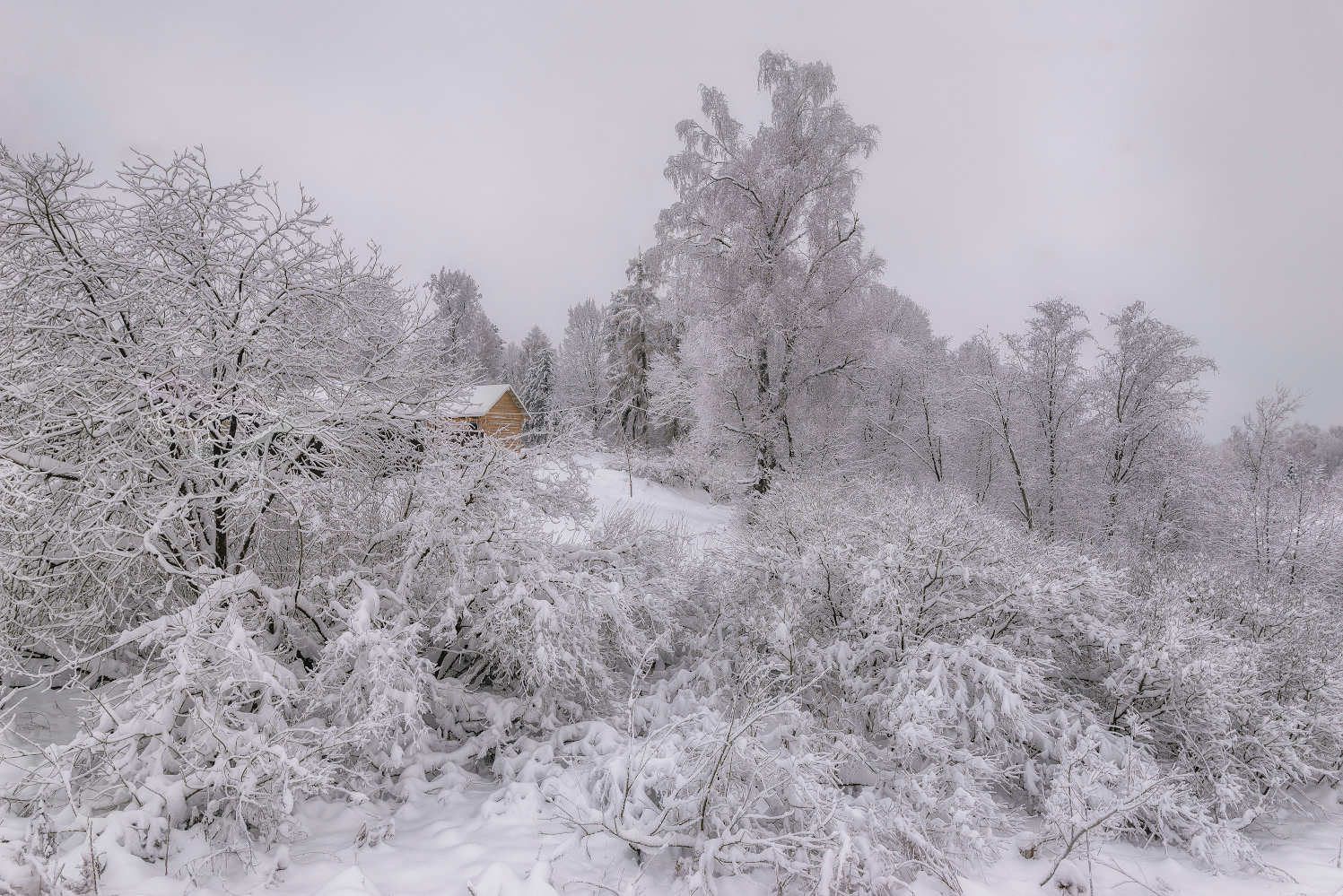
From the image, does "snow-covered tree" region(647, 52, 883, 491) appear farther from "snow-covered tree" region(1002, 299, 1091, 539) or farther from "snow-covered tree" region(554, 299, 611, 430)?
"snow-covered tree" region(554, 299, 611, 430)

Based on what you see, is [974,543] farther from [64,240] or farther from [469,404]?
[64,240]

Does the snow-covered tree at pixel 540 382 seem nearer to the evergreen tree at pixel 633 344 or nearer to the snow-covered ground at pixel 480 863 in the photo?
the evergreen tree at pixel 633 344

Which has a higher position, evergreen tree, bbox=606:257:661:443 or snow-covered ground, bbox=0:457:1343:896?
evergreen tree, bbox=606:257:661:443

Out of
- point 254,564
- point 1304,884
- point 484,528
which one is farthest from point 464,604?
point 1304,884

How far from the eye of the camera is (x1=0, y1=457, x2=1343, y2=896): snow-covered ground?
3.13m

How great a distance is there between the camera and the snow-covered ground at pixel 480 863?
10.3 ft

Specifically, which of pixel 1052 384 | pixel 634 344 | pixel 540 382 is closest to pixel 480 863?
pixel 1052 384

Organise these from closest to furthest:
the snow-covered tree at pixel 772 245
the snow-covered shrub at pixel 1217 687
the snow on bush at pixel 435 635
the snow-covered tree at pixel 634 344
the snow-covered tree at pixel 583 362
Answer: the snow on bush at pixel 435 635 < the snow-covered shrub at pixel 1217 687 < the snow-covered tree at pixel 772 245 < the snow-covered tree at pixel 634 344 < the snow-covered tree at pixel 583 362

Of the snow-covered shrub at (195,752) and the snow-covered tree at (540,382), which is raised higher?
the snow-covered tree at (540,382)

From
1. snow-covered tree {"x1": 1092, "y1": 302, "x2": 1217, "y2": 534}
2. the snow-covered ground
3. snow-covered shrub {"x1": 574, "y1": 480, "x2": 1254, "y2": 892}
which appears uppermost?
snow-covered tree {"x1": 1092, "y1": 302, "x2": 1217, "y2": 534}

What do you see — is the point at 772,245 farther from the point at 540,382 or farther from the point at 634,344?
the point at 540,382

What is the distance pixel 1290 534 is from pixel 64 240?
19.9 metres

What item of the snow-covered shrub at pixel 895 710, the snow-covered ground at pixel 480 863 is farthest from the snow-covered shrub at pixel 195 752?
the snow-covered shrub at pixel 895 710

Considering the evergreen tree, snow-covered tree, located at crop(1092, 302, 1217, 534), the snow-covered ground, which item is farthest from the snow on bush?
the evergreen tree
